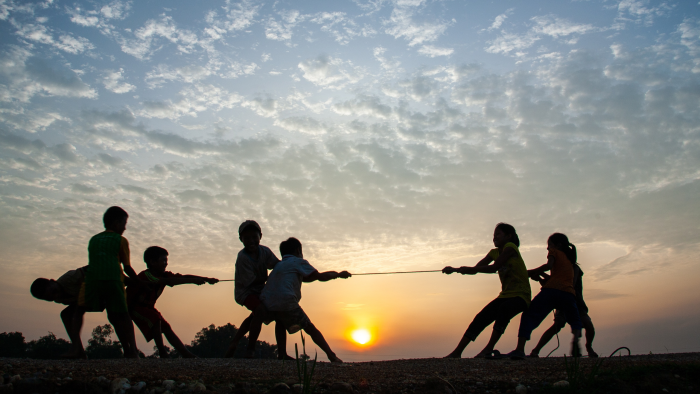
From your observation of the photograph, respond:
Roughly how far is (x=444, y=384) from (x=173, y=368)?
2415 mm

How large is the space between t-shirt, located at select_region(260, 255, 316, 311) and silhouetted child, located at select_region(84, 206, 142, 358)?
69.4 inches

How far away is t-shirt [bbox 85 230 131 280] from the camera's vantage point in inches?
223

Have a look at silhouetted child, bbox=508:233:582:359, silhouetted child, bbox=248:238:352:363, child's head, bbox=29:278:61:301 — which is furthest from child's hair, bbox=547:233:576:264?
child's head, bbox=29:278:61:301

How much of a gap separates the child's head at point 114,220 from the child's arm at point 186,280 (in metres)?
1.21

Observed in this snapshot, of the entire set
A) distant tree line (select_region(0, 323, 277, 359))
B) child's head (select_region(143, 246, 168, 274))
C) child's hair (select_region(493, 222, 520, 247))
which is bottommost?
distant tree line (select_region(0, 323, 277, 359))

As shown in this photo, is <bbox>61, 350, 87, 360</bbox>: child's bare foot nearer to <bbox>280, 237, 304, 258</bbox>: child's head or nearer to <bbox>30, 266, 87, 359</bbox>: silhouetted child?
<bbox>30, 266, 87, 359</bbox>: silhouetted child

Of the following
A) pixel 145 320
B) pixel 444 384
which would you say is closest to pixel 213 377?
pixel 444 384

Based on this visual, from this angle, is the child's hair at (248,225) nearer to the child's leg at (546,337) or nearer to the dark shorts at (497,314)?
the dark shorts at (497,314)

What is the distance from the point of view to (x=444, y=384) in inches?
128

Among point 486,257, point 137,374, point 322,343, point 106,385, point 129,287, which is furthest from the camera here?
point 486,257

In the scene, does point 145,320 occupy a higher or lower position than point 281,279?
lower

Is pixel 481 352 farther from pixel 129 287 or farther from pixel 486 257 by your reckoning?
pixel 129 287

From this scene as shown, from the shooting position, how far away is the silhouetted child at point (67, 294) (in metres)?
5.79

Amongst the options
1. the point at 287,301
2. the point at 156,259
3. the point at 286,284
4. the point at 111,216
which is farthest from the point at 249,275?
the point at 111,216
